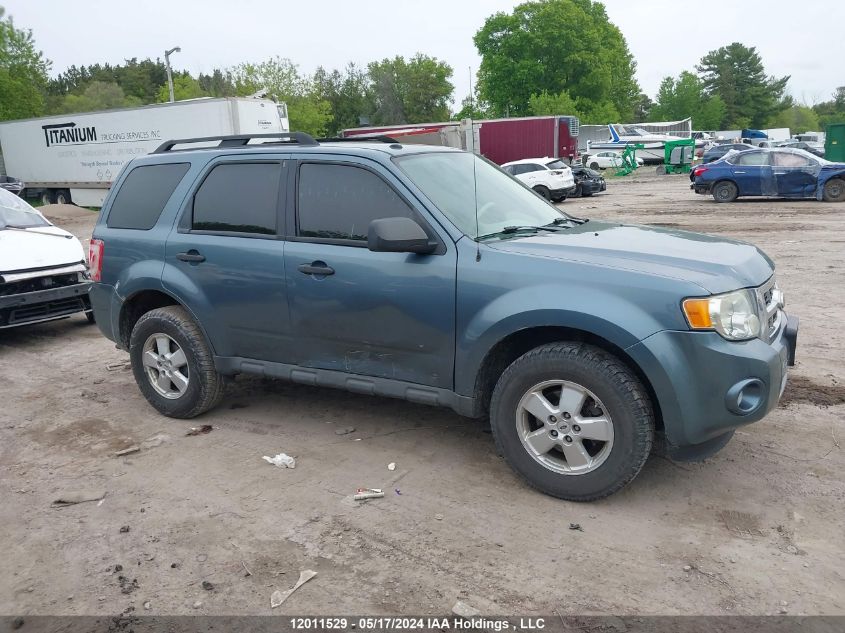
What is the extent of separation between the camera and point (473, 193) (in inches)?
181

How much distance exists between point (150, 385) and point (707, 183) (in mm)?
20441

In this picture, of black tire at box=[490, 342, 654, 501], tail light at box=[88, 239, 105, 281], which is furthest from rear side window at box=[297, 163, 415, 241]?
tail light at box=[88, 239, 105, 281]

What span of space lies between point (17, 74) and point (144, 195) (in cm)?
4613

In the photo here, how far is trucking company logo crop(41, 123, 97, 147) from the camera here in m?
27.3

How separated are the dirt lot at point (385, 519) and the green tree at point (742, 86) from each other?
104 m

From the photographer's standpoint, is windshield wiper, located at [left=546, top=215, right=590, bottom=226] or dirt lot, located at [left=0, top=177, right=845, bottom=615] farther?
windshield wiper, located at [left=546, top=215, right=590, bottom=226]

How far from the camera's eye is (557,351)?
3730 mm

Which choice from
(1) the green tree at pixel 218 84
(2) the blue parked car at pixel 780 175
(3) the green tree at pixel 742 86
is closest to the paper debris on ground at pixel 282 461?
(2) the blue parked car at pixel 780 175

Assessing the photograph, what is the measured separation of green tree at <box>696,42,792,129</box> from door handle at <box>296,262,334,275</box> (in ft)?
342

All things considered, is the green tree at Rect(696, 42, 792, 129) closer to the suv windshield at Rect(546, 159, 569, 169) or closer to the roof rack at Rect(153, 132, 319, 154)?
the suv windshield at Rect(546, 159, 569, 169)

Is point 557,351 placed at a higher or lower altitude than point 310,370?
higher

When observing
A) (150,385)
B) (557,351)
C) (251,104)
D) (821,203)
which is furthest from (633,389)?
(251,104)

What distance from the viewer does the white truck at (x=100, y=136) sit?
23.2 m

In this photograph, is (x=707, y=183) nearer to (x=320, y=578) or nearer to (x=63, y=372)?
(x=63, y=372)
